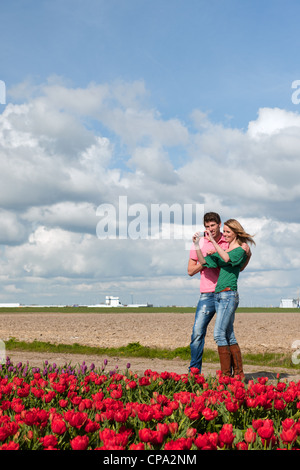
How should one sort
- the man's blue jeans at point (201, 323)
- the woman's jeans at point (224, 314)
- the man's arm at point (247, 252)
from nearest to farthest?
1. the woman's jeans at point (224, 314)
2. the man's arm at point (247, 252)
3. the man's blue jeans at point (201, 323)

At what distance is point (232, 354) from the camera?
8.22 meters

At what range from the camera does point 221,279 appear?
8180 millimetres

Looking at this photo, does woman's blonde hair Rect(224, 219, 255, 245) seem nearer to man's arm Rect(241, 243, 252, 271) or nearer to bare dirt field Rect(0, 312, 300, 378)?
man's arm Rect(241, 243, 252, 271)

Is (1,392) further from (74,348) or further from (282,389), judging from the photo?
(74,348)

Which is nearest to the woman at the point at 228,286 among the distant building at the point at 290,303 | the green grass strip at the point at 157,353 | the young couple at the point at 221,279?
the young couple at the point at 221,279

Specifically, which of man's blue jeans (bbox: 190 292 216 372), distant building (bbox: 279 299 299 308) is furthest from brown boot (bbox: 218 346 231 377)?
distant building (bbox: 279 299 299 308)

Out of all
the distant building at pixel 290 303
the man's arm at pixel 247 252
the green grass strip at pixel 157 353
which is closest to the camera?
the man's arm at pixel 247 252

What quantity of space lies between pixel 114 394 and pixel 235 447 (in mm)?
1438

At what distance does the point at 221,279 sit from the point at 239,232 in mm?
802

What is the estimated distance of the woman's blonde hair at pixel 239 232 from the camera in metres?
8.23

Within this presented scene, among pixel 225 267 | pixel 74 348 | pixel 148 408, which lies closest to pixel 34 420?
pixel 148 408

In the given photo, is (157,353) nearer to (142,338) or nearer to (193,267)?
(193,267)

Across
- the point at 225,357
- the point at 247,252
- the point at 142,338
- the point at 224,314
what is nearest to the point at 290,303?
the point at 142,338

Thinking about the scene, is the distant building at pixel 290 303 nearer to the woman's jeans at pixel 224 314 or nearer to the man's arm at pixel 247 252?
the man's arm at pixel 247 252
